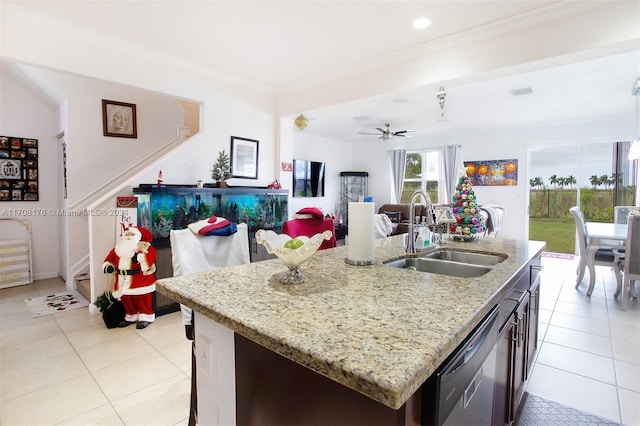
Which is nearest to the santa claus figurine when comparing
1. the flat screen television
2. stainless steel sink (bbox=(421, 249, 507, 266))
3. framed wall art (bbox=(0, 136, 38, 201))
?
stainless steel sink (bbox=(421, 249, 507, 266))

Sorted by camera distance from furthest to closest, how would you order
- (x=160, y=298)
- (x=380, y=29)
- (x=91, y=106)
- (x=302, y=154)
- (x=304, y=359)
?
(x=302, y=154), (x=91, y=106), (x=160, y=298), (x=380, y=29), (x=304, y=359)

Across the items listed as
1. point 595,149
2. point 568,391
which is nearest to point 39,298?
point 568,391

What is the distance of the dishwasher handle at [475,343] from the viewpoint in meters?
0.81

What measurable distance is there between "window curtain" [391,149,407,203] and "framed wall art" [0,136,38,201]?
707 centimetres

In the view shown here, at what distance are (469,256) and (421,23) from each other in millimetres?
2037

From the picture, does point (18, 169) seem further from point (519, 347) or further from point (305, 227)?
point (519, 347)

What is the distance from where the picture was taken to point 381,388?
553 mm

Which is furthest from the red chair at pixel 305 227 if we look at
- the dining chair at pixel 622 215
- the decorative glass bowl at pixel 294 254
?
the dining chair at pixel 622 215

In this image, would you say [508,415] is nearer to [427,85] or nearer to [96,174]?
[427,85]

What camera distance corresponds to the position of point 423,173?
8.14 metres

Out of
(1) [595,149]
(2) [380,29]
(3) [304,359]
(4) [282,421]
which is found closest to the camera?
(3) [304,359]

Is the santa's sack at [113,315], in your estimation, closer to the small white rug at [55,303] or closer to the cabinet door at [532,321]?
the small white rug at [55,303]

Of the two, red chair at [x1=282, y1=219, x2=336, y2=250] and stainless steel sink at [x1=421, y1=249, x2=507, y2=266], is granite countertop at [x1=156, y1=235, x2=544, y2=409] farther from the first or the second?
red chair at [x1=282, y1=219, x2=336, y2=250]

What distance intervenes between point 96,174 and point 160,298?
2.41m
